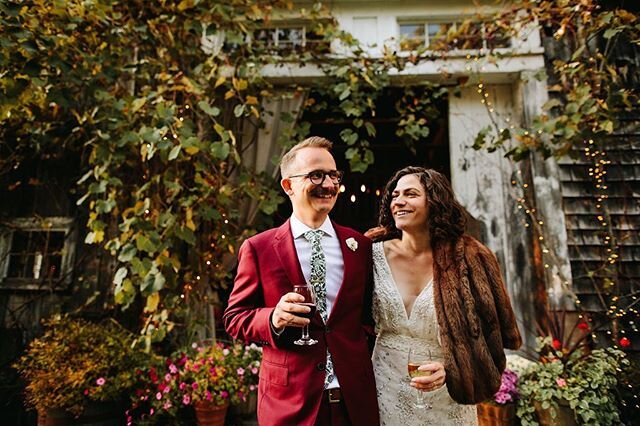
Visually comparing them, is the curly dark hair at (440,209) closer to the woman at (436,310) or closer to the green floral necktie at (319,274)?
the woman at (436,310)

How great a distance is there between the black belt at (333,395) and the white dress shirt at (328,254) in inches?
11.1

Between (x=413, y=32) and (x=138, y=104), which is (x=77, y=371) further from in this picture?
(x=413, y=32)

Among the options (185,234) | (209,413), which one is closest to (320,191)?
(185,234)

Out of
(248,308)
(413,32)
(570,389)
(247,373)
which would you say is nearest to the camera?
(248,308)

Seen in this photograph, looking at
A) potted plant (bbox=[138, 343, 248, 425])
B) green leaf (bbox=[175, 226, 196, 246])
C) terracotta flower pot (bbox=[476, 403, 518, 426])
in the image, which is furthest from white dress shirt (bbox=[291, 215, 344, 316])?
terracotta flower pot (bbox=[476, 403, 518, 426])

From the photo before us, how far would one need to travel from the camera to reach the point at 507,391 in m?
2.96

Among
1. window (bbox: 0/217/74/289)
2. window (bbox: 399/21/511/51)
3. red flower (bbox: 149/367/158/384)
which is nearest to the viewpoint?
red flower (bbox: 149/367/158/384)

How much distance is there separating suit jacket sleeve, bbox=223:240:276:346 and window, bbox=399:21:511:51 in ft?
10.6

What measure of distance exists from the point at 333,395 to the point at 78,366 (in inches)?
102

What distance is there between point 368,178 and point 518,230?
3.23 metres

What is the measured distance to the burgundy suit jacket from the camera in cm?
143

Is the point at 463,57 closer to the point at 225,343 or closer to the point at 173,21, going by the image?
the point at 173,21

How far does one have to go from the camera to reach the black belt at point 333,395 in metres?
1.45

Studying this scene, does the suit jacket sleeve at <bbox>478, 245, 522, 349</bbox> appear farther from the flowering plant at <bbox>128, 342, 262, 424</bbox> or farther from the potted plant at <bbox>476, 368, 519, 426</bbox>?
the flowering plant at <bbox>128, 342, 262, 424</bbox>
